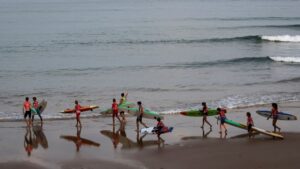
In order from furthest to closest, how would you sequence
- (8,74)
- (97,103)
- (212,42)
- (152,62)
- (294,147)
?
(212,42) → (152,62) → (8,74) → (97,103) → (294,147)

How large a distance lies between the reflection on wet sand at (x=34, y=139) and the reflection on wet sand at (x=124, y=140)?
246 centimetres

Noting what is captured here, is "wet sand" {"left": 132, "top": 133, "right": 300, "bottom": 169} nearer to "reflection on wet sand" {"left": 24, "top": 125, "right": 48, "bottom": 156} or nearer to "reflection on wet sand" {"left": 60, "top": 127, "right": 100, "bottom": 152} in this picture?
"reflection on wet sand" {"left": 60, "top": 127, "right": 100, "bottom": 152}

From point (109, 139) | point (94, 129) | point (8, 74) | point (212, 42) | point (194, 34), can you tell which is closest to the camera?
point (109, 139)

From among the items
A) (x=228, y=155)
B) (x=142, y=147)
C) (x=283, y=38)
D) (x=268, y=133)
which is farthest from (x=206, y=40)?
(x=228, y=155)

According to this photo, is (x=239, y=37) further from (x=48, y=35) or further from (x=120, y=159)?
(x=120, y=159)

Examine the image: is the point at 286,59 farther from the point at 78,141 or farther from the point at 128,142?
the point at 78,141

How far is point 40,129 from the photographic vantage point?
67.7ft

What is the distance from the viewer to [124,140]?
1855cm

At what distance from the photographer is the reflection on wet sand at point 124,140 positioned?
17.7m

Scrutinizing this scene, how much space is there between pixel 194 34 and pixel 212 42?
393 inches

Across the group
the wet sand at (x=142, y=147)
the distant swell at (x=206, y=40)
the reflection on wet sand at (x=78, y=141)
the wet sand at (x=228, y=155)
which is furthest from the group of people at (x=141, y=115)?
the distant swell at (x=206, y=40)

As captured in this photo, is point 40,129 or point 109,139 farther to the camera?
point 40,129

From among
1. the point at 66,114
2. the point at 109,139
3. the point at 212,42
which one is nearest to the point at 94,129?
the point at 109,139

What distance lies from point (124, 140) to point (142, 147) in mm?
1339
